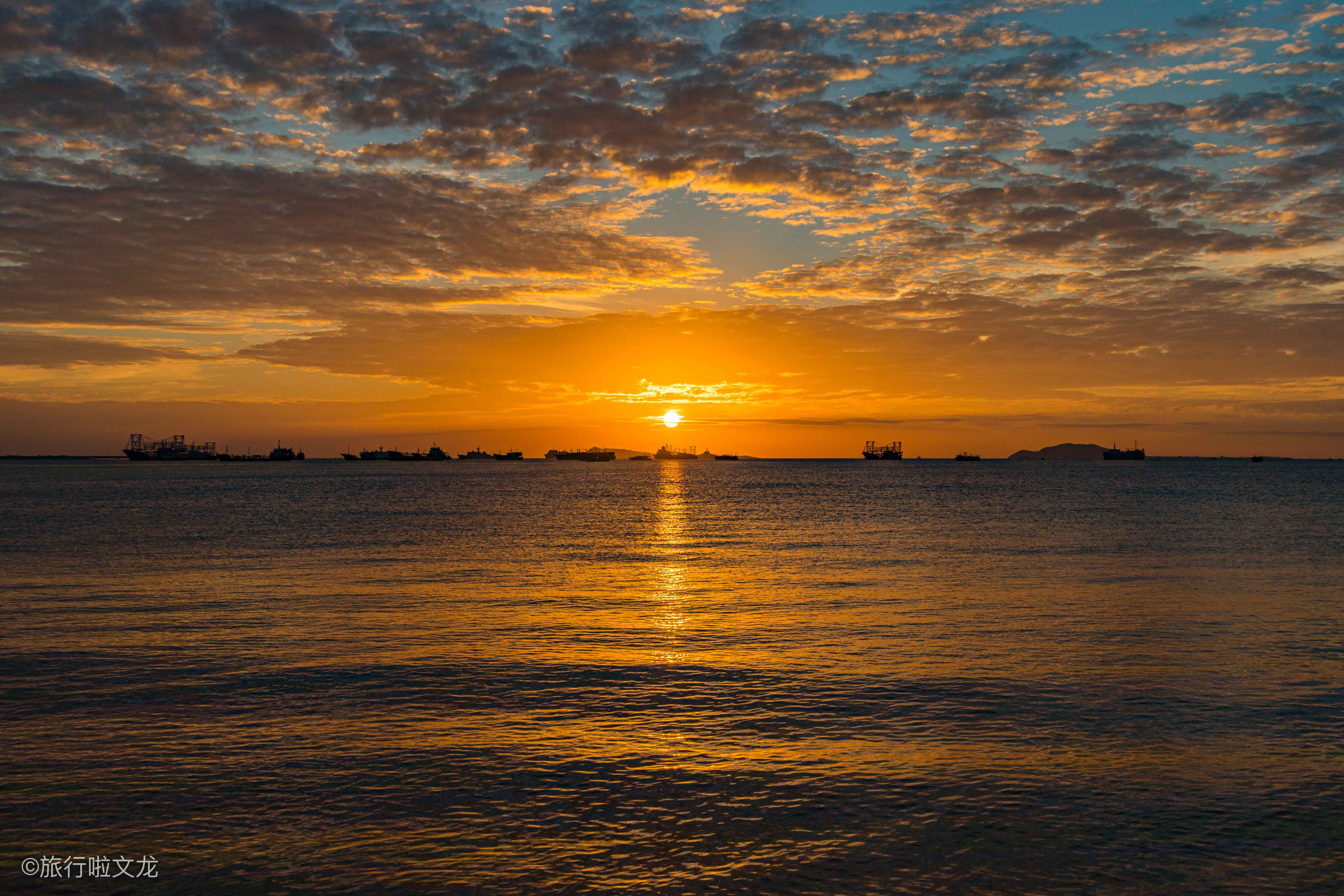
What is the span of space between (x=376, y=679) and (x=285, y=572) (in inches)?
902

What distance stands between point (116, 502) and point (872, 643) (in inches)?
3996

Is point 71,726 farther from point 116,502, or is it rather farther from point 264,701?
point 116,502

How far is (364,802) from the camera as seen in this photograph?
1212 cm

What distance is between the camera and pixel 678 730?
15406 millimetres

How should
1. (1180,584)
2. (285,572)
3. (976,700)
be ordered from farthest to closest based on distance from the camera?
(285,572), (1180,584), (976,700)

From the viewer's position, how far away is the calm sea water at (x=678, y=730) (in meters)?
10.5

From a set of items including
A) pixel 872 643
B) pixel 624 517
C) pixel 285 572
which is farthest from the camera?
pixel 624 517

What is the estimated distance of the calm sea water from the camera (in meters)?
10.5

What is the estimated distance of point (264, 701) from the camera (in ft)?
57.2

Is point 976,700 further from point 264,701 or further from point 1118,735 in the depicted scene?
point 264,701

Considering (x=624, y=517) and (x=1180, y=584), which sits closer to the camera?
(x=1180, y=584)

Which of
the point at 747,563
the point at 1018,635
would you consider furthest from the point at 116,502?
the point at 1018,635

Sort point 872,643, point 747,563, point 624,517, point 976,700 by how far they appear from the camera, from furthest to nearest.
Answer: point 624,517 < point 747,563 < point 872,643 < point 976,700

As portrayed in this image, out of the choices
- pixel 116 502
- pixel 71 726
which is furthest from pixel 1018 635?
pixel 116 502
